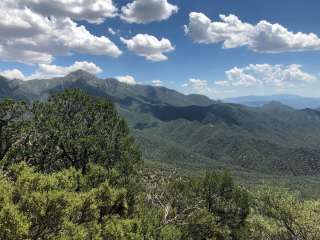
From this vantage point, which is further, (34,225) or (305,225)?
(305,225)

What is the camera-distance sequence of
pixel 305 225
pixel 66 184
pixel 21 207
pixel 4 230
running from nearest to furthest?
pixel 4 230 < pixel 21 207 < pixel 66 184 < pixel 305 225

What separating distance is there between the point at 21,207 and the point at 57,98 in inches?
1393

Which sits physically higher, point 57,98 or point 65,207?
point 57,98

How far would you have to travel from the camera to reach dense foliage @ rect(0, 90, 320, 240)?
125 ft

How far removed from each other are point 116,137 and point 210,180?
1800cm

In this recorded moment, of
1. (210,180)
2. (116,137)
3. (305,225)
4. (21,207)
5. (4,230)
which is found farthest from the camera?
(210,180)

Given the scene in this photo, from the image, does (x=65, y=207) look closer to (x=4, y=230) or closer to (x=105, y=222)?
(x=4, y=230)

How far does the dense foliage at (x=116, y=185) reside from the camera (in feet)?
125

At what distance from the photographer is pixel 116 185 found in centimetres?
4744

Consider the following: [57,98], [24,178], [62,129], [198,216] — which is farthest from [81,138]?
[24,178]

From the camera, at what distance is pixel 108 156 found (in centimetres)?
5672

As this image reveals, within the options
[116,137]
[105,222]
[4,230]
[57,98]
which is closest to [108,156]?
[116,137]

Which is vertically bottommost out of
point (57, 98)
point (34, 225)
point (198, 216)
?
point (198, 216)

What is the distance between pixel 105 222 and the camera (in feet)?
113
